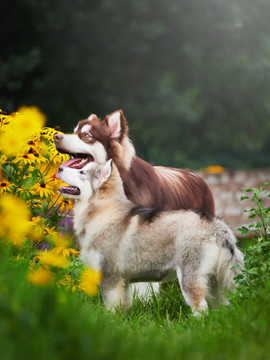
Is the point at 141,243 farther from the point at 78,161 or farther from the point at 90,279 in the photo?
the point at 78,161

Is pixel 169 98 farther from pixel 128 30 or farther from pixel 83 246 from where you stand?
pixel 83 246

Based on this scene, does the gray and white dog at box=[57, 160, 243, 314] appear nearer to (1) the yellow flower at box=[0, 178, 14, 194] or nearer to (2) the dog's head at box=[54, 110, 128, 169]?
(2) the dog's head at box=[54, 110, 128, 169]

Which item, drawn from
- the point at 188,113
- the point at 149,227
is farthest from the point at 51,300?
the point at 188,113

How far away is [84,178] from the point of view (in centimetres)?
420

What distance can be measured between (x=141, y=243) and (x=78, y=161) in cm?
90

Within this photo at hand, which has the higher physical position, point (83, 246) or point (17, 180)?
point (17, 180)

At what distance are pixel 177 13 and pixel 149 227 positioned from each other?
1398cm

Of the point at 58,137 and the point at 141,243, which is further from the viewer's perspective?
the point at 58,137

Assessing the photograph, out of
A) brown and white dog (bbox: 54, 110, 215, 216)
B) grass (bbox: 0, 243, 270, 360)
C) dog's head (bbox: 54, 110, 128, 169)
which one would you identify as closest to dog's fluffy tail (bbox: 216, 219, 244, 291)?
grass (bbox: 0, 243, 270, 360)

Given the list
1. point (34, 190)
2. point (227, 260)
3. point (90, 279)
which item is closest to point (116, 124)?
point (34, 190)

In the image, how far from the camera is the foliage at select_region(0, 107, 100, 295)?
4238 mm

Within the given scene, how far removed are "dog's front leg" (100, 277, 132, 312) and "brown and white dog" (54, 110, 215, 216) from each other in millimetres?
848

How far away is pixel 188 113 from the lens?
16.4 meters

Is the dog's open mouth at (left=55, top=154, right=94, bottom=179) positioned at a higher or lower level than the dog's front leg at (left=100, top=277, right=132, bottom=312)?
higher
